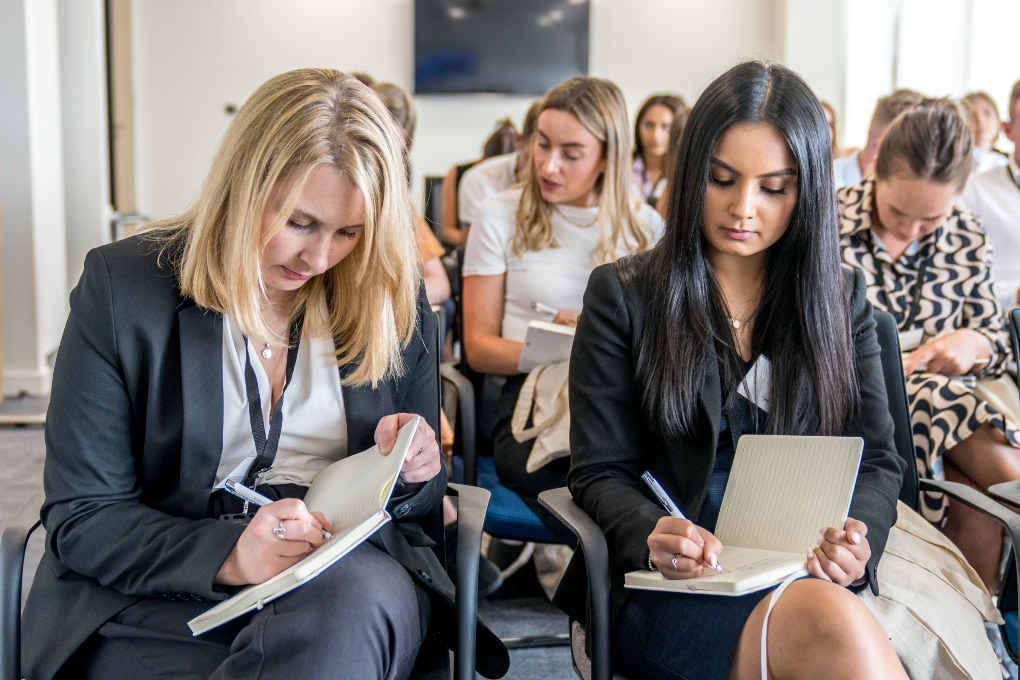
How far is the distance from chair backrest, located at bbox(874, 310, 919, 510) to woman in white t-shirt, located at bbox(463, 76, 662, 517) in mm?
874

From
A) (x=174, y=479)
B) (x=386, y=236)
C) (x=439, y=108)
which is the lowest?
(x=174, y=479)

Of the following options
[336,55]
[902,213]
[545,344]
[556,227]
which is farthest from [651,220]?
[336,55]

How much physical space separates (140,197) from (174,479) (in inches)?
312

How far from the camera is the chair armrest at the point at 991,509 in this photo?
1.58 meters

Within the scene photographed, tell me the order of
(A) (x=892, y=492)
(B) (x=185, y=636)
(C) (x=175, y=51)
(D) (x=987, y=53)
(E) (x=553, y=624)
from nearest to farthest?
(B) (x=185, y=636) < (A) (x=892, y=492) < (E) (x=553, y=624) < (D) (x=987, y=53) < (C) (x=175, y=51)

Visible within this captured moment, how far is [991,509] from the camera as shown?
1.65m

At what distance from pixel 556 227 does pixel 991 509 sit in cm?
140

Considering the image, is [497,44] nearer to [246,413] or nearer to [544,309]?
[544,309]

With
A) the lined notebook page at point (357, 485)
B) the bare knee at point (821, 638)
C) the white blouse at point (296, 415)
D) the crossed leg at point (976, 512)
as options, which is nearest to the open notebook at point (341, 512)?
the lined notebook page at point (357, 485)

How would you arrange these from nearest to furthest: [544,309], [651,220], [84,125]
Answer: [544,309]
[651,220]
[84,125]

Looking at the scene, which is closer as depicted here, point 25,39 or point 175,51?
point 25,39

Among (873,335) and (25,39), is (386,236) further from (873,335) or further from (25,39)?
(25,39)

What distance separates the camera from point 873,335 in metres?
1.81

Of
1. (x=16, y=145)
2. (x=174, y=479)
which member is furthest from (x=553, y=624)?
(x=16, y=145)
